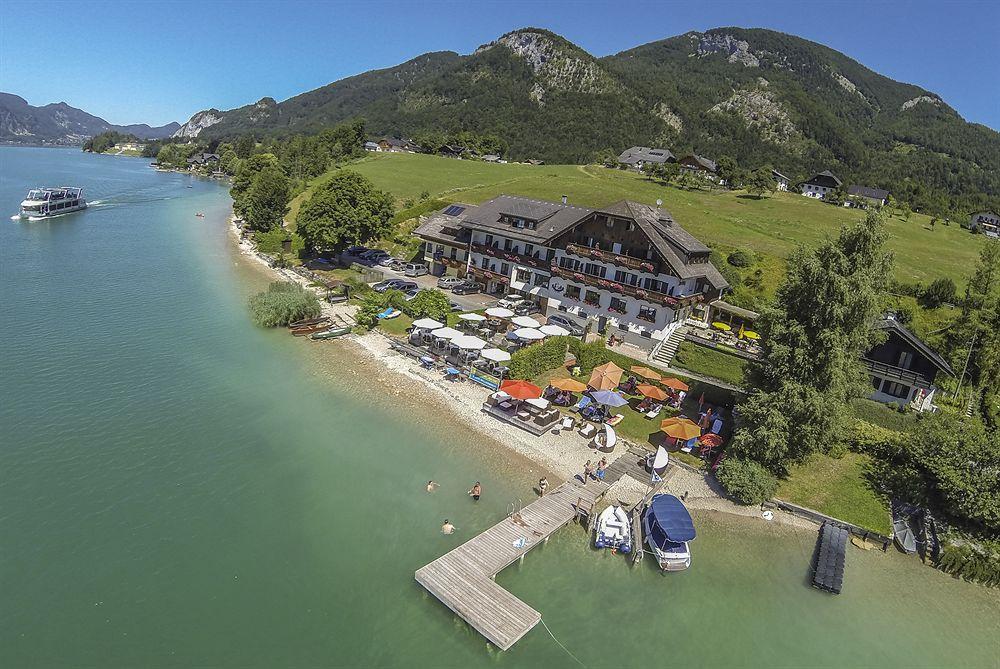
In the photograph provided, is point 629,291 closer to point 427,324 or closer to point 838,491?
point 427,324

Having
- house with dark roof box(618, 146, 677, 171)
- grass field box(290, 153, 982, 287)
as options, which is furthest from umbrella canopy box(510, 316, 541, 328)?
house with dark roof box(618, 146, 677, 171)

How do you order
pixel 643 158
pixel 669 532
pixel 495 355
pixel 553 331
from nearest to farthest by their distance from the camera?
pixel 669 532 → pixel 495 355 → pixel 553 331 → pixel 643 158

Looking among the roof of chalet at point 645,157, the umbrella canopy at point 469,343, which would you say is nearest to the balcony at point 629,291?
the umbrella canopy at point 469,343

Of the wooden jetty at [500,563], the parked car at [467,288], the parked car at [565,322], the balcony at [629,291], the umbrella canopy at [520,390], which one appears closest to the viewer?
the wooden jetty at [500,563]

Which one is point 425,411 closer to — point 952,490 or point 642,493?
point 642,493

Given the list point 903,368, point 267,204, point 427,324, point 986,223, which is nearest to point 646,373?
point 903,368

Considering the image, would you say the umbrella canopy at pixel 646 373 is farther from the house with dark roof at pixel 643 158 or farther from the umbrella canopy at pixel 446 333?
the house with dark roof at pixel 643 158

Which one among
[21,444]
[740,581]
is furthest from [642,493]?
[21,444]
